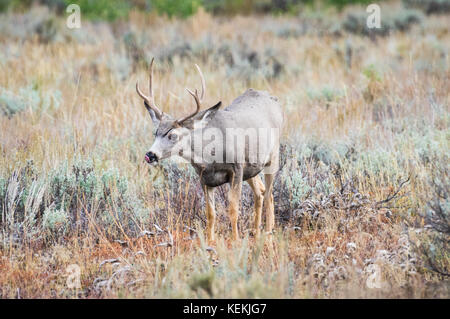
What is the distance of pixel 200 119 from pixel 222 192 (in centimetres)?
143

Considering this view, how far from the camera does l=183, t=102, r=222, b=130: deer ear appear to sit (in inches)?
209

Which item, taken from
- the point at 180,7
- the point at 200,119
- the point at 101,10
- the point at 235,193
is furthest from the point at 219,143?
→ the point at 101,10

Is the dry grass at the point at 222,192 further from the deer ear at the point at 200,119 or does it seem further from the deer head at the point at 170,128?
the deer ear at the point at 200,119

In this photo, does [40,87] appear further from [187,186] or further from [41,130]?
[187,186]

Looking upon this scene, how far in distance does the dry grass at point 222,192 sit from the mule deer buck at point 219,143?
49 cm

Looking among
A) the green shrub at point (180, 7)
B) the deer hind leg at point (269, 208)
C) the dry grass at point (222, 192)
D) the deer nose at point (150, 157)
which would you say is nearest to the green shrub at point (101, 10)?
the green shrub at point (180, 7)

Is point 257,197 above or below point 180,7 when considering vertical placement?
below

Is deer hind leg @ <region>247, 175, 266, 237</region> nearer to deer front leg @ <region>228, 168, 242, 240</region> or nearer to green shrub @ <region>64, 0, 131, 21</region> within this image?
deer front leg @ <region>228, 168, 242, 240</region>

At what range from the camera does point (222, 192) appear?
259 inches

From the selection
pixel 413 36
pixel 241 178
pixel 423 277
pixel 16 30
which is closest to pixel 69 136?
pixel 241 178

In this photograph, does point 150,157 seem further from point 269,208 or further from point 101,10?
point 101,10

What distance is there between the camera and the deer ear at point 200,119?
17.4 ft

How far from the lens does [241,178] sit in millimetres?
5520

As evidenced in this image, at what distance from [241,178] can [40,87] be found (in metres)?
6.63
